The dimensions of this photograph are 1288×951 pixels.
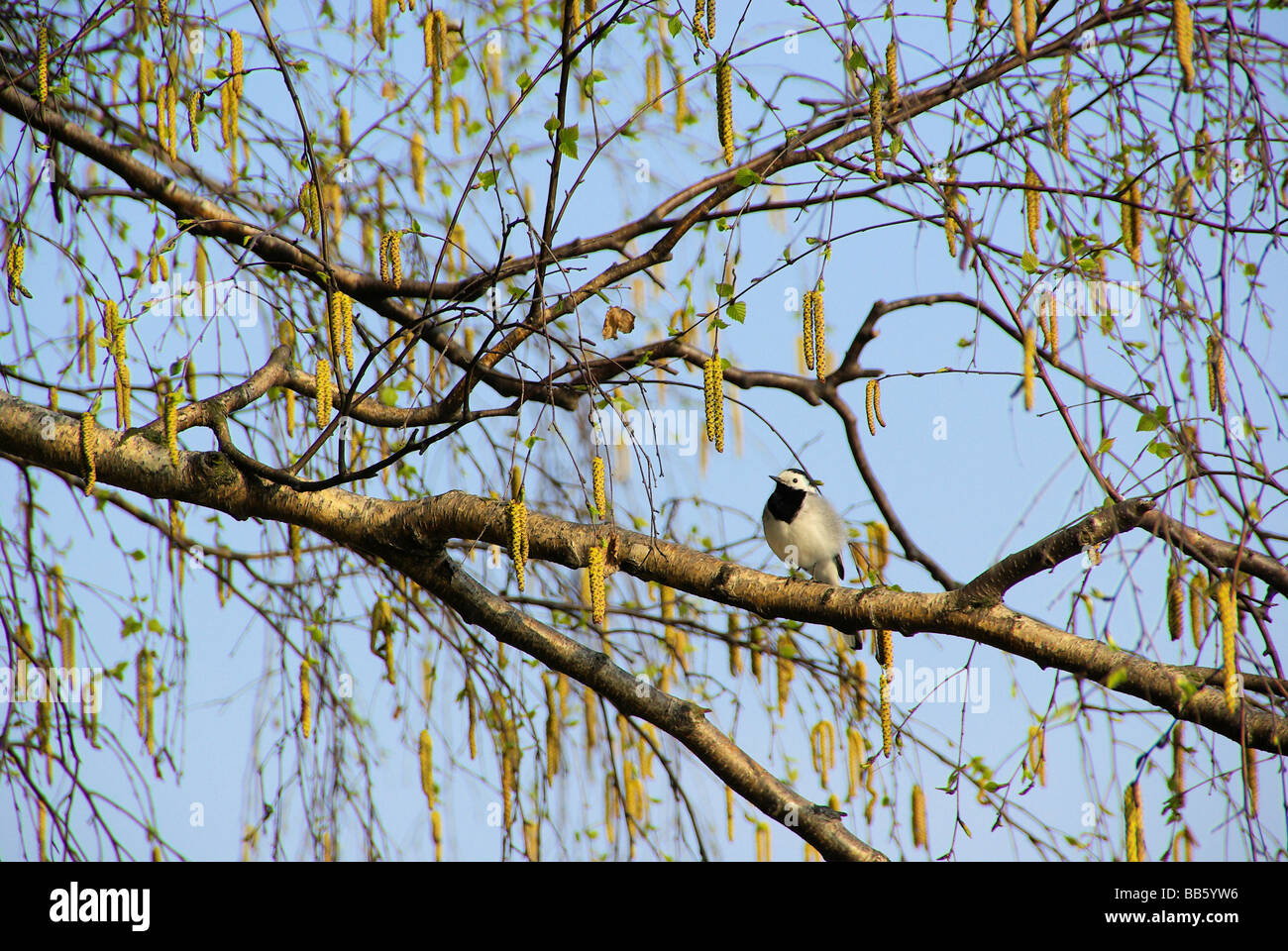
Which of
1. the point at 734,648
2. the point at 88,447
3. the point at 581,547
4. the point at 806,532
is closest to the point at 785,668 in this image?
the point at 734,648

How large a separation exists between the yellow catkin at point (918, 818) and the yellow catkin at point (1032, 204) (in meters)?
1.87

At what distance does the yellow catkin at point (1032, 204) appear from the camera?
2.73 meters

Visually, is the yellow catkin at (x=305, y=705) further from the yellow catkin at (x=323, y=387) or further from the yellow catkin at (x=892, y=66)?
the yellow catkin at (x=892, y=66)

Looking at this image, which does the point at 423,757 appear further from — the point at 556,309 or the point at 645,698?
the point at 556,309

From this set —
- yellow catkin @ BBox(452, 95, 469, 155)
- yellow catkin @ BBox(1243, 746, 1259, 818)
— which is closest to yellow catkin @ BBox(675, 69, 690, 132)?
yellow catkin @ BBox(452, 95, 469, 155)

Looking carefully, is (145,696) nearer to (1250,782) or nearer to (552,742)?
(552,742)

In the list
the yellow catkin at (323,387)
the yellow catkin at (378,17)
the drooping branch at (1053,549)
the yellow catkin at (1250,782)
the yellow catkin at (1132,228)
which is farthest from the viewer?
the yellow catkin at (378,17)

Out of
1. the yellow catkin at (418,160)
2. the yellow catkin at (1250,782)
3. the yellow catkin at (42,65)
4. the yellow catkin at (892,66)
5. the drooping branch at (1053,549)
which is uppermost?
the yellow catkin at (418,160)

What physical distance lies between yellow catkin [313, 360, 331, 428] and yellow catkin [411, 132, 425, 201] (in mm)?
1780

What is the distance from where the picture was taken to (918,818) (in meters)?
3.80

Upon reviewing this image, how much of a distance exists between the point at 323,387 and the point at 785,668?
207 cm

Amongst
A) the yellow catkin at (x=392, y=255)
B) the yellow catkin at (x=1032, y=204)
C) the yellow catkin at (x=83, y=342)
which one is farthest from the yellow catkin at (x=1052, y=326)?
the yellow catkin at (x=83, y=342)

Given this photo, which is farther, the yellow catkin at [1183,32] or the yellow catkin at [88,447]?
the yellow catkin at [88,447]
